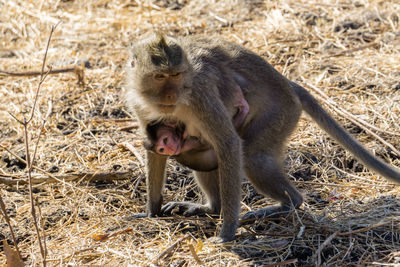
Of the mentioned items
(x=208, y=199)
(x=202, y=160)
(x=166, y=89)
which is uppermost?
(x=166, y=89)

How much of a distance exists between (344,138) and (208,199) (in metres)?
1.45

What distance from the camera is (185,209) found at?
548cm

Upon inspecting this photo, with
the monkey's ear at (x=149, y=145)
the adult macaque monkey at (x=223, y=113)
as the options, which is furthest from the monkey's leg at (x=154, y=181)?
the monkey's ear at (x=149, y=145)

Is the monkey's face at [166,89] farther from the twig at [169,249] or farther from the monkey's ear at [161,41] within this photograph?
the twig at [169,249]

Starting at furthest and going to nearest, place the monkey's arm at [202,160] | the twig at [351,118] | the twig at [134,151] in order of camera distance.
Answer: the twig at [134,151] < the twig at [351,118] < the monkey's arm at [202,160]

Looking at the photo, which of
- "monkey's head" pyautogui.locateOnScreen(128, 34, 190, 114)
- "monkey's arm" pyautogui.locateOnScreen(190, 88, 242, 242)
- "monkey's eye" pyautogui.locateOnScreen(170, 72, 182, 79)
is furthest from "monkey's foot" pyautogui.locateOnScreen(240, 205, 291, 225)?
"monkey's eye" pyautogui.locateOnScreen(170, 72, 182, 79)

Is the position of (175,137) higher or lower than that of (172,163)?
higher

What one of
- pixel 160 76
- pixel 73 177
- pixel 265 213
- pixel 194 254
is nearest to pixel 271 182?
pixel 265 213

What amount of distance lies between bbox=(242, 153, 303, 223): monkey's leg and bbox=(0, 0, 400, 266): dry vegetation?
0.54 ft

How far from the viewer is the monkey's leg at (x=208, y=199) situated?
5.39 m

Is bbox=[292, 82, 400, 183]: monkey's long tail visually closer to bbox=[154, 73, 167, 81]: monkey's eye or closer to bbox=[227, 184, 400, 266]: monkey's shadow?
bbox=[227, 184, 400, 266]: monkey's shadow

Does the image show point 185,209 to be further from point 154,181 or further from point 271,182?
point 271,182

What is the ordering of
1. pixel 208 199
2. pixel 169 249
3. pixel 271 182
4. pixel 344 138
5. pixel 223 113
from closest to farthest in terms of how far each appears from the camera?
pixel 169 249, pixel 223 113, pixel 271 182, pixel 344 138, pixel 208 199

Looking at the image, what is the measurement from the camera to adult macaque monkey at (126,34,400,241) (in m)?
4.58
